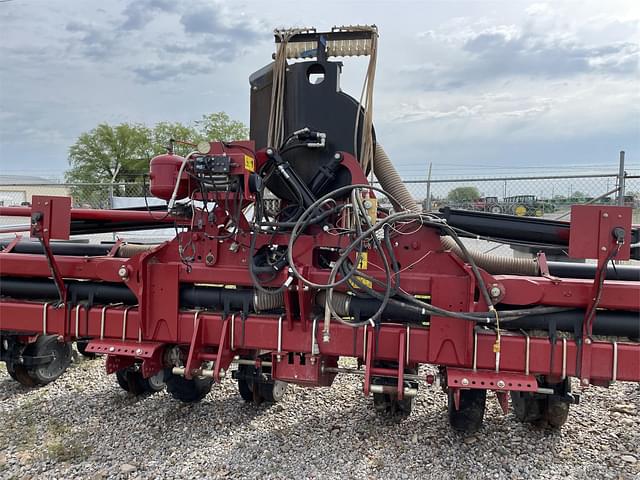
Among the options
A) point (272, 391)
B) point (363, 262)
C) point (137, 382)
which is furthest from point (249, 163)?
point (137, 382)

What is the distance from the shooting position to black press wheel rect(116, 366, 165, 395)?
4.04 metres

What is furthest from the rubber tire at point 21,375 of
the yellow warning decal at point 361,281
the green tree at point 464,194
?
the green tree at point 464,194

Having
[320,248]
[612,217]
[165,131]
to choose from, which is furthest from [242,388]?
[165,131]

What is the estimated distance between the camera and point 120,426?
3676 mm

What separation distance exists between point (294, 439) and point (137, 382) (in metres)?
1.48

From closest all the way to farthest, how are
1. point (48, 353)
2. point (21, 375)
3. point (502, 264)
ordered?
point (502, 264)
point (21, 375)
point (48, 353)

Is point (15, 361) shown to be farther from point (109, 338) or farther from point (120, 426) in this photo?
point (109, 338)

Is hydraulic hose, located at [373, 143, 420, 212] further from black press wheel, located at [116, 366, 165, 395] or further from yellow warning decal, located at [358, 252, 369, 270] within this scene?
black press wheel, located at [116, 366, 165, 395]

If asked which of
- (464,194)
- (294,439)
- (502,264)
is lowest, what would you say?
(294,439)

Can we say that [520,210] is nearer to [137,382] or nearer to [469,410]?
[469,410]

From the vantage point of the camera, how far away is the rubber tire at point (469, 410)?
10.7ft

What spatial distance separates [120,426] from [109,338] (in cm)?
82

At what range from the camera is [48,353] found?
4.46 metres

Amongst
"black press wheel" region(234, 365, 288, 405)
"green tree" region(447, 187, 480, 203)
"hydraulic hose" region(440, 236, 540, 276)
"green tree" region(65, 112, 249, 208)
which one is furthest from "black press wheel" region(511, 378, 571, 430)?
"green tree" region(65, 112, 249, 208)
